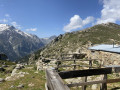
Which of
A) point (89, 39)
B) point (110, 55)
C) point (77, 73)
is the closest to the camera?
point (77, 73)

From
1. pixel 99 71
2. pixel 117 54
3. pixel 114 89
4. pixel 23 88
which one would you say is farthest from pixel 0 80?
pixel 117 54

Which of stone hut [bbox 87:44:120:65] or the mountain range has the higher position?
the mountain range

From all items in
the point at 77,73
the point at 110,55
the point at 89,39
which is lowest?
the point at 77,73

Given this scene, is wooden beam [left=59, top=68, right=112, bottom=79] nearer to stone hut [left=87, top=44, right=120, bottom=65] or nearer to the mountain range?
stone hut [left=87, top=44, right=120, bottom=65]

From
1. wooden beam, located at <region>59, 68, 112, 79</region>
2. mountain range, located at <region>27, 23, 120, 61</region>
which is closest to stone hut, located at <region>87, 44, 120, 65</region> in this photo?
wooden beam, located at <region>59, 68, 112, 79</region>

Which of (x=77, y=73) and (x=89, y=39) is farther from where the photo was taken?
(x=89, y=39)

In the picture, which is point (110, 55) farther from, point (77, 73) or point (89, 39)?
point (89, 39)

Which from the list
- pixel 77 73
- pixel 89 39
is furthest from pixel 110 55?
pixel 89 39

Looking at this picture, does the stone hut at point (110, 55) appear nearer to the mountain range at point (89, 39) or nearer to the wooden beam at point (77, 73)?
the wooden beam at point (77, 73)

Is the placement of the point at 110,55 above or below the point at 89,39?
below

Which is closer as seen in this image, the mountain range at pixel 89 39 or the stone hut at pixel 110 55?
the stone hut at pixel 110 55

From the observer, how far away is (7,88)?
11961 mm

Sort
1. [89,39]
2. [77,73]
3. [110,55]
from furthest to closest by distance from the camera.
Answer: [89,39]
[110,55]
[77,73]

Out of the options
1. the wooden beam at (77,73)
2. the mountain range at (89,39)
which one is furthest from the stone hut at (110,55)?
the mountain range at (89,39)
